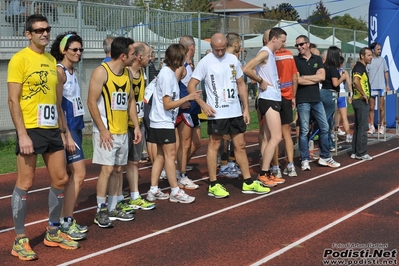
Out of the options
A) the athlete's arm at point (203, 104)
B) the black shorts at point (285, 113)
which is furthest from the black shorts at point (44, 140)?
the black shorts at point (285, 113)

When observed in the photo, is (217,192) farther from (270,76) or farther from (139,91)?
(270,76)

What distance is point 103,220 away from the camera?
7074 mm

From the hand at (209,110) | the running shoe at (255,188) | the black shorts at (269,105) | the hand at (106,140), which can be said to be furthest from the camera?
the black shorts at (269,105)

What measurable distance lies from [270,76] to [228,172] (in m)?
1.75

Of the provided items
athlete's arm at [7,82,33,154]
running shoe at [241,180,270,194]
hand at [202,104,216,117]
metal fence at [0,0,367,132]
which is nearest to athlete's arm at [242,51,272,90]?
hand at [202,104,216,117]

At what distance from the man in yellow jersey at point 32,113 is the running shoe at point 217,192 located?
2.83 m

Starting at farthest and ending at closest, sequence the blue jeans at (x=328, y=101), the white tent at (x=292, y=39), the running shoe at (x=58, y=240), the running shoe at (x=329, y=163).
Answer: the white tent at (x=292, y=39)
the blue jeans at (x=328, y=101)
the running shoe at (x=329, y=163)
the running shoe at (x=58, y=240)

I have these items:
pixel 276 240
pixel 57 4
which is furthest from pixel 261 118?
pixel 57 4

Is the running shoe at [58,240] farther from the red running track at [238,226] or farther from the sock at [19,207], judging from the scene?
the sock at [19,207]

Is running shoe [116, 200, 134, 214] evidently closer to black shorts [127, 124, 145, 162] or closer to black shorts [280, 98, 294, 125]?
black shorts [127, 124, 145, 162]

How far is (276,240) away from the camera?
6.54 m

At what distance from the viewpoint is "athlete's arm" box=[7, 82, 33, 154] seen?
18.9ft

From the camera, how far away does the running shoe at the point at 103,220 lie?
7.05 meters

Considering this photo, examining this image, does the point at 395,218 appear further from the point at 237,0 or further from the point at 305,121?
the point at 237,0
